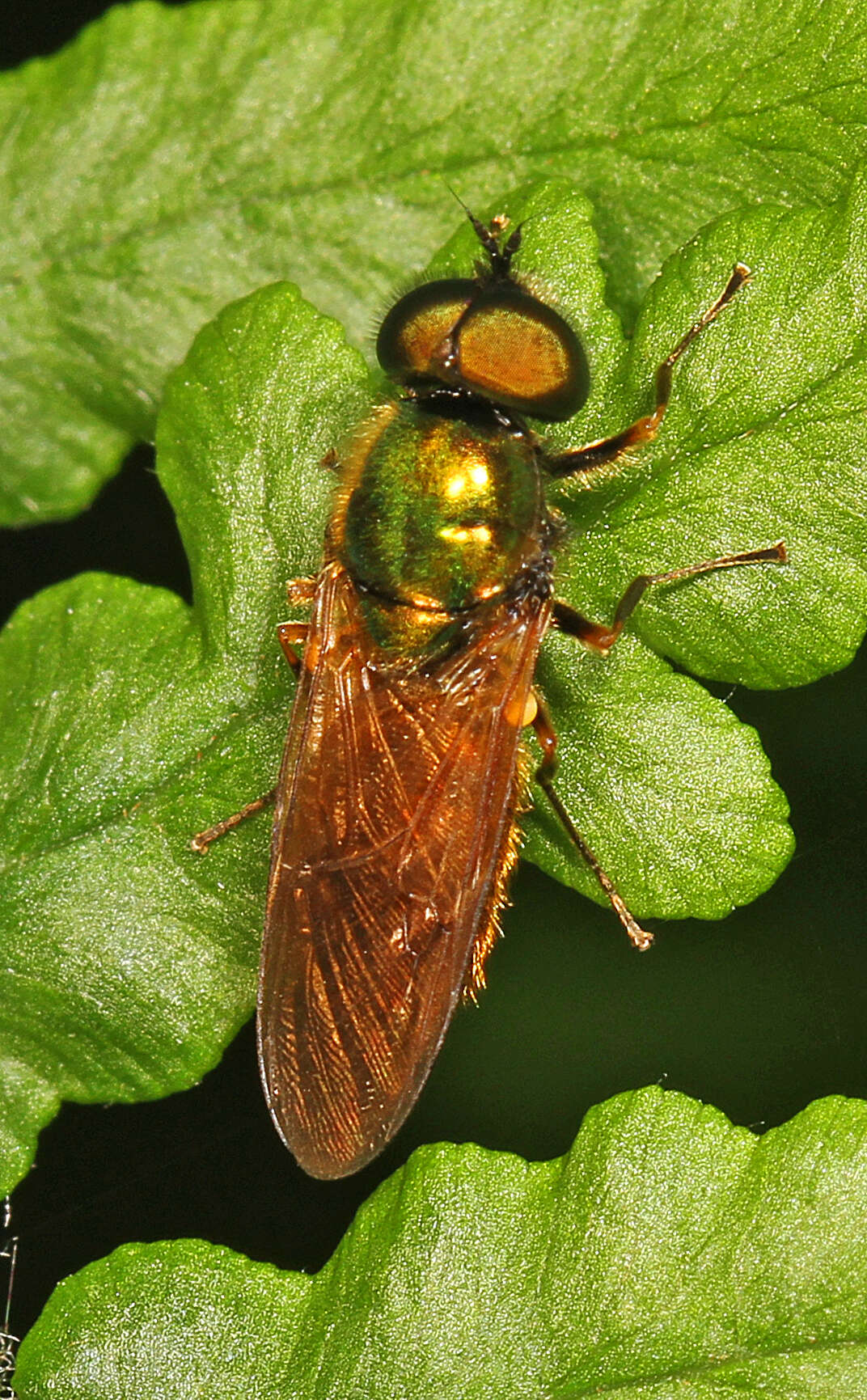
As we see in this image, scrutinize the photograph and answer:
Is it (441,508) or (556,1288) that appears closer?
(556,1288)

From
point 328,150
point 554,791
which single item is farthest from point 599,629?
point 328,150

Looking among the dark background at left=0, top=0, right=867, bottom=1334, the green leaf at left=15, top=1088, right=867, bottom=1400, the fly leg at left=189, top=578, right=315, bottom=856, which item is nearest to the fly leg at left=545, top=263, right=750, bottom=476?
the fly leg at left=189, top=578, right=315, bottom=856

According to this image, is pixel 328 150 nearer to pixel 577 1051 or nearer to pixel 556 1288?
pixel 577 1051

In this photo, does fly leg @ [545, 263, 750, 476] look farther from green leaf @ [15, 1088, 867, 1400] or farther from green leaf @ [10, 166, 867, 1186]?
green leaf @ [15, 1088, 867, 1400]

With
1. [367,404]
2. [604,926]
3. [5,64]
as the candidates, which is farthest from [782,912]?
[5,64]

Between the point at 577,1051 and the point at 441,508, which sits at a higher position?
the point at 441,508

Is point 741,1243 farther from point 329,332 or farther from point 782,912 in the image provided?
point 329,332
